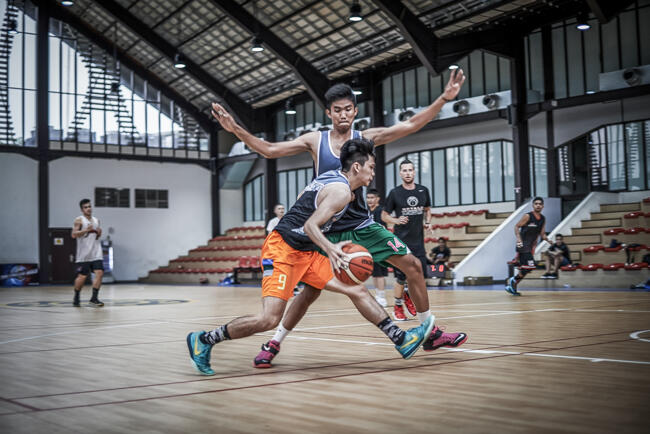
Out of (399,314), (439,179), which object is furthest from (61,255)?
(399,314)

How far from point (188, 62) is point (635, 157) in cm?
1851

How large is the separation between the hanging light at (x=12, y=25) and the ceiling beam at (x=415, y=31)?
1641cm

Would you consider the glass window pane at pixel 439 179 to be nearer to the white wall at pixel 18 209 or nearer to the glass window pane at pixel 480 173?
the glass window pane at pixel 480 173

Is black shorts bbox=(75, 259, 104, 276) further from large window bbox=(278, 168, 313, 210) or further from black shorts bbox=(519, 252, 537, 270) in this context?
large window bbox=(278, 168, 313, 210)

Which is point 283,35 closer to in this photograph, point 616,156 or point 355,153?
point 616,156

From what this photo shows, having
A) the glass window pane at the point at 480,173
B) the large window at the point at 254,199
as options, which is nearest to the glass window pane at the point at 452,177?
the glass window pane at the point at 480,173

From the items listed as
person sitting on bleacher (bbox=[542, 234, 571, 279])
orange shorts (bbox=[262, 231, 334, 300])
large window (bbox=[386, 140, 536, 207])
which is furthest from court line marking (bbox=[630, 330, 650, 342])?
large window (bbox=[386, 140, 536, 207])

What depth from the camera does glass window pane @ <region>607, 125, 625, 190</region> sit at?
2245cm

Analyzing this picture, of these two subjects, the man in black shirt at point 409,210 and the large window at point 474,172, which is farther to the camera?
the large window at point 474,172

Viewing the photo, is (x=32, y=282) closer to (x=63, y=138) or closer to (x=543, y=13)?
(x=63, y=138)

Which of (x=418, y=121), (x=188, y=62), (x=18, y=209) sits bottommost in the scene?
(x=418, y=121)

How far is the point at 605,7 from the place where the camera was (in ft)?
61.2

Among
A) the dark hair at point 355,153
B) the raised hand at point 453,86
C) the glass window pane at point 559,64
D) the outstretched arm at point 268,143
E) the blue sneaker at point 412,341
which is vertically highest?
the glass window pane at point 559,64

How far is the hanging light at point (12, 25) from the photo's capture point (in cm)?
2791
